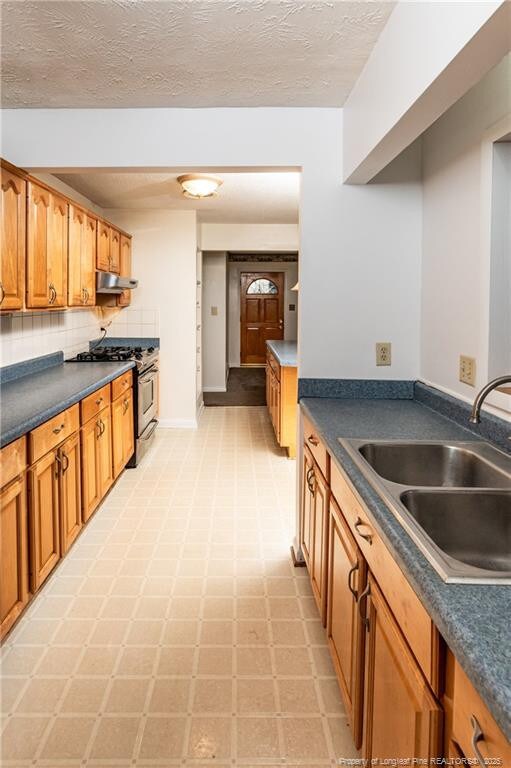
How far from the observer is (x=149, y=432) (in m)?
4.89

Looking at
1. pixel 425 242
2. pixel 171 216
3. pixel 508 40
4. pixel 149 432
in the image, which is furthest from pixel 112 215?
pixel 508 40

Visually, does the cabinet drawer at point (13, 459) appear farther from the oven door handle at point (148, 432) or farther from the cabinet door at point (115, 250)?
the cabinet door at point (115, 250)

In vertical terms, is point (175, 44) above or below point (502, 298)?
above

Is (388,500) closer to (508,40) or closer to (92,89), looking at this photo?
(508,40)

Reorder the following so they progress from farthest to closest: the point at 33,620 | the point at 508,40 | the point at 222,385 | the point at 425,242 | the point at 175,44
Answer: the point at 222,385
the point at 425,242
the point at 33,620
the point at 175,44
the point at 508,40

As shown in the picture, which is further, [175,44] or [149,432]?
[149,432]

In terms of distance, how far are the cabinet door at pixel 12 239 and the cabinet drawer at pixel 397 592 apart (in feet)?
6.47

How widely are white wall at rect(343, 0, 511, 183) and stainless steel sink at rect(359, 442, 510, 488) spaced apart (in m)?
1.06

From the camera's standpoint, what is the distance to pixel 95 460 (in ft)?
10.8

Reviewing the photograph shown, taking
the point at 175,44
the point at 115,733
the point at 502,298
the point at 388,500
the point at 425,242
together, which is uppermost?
the point at 175,44

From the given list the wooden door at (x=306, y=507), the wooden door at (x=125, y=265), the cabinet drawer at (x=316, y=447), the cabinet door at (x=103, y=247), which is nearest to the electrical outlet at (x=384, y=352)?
the cabinet drawer at (x=316, y=447)

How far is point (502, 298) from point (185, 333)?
13.7ft

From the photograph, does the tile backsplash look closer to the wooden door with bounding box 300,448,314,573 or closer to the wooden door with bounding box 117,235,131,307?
the wooden door with bounding box 117,235,131,307

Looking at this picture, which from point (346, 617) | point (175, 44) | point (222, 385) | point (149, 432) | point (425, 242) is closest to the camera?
point (346, 617)
